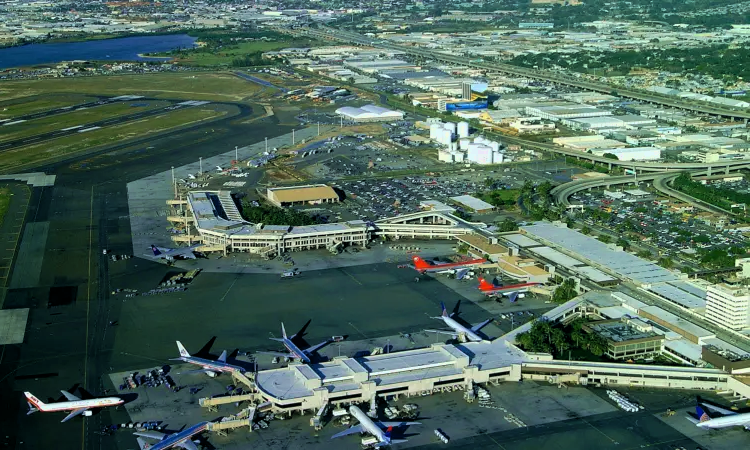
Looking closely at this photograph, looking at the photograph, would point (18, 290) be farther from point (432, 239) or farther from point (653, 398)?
point (653, 398)

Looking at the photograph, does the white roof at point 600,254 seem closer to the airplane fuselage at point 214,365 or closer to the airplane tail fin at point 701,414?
the airplane tail fin at point 701,414

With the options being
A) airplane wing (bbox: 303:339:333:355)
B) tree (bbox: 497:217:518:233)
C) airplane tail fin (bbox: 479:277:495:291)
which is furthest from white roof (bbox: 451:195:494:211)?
airplane wing (bbox: 303:339:333:355)

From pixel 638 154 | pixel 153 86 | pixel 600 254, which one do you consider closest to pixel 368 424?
pixel 600 254

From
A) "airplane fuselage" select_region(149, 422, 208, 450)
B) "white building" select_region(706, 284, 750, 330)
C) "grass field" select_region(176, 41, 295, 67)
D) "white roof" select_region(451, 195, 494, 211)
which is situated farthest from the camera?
"grass field" select_region(176, 41, 295, 67)

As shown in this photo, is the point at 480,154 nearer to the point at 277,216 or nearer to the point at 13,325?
the point at 277,216

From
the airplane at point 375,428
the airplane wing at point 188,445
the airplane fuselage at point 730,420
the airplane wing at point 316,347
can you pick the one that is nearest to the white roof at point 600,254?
the airplane fuselage at point 730,420

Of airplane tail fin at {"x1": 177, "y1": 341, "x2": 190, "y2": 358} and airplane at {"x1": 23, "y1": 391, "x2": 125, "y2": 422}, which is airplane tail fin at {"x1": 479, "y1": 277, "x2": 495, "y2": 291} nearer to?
airplane tail fin at {"x1": 177, "y1": 341, "x2": 190, "y2": 358}

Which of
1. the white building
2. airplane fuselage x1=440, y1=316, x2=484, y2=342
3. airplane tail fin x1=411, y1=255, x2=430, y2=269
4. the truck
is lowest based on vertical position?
the truck
